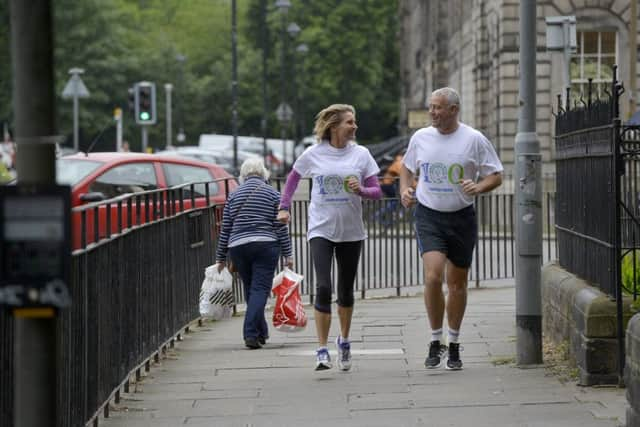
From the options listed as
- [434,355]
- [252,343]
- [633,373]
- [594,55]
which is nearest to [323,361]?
[434,355]

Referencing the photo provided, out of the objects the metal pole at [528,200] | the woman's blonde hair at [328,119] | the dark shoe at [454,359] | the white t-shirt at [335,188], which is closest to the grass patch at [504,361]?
the metal pole at [528,200]

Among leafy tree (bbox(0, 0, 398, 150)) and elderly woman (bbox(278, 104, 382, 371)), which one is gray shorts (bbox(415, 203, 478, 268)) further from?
leafy tree (bbox(0, 0, 398, 150))

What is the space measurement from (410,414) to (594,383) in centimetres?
122

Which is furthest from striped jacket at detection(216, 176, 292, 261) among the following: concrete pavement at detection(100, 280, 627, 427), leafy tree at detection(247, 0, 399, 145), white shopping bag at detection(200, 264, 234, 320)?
leafy tree at detection(247, 0, 399, 145)

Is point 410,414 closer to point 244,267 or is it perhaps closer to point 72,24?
point 244,267

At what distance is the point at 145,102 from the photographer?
39.9 m

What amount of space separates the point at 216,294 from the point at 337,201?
2.27m

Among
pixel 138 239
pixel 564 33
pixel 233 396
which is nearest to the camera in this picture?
pixel 233 396

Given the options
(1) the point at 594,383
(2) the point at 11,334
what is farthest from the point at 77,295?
(1) the point at 594,383

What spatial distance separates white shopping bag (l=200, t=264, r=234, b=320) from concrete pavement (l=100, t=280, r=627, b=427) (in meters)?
0.31

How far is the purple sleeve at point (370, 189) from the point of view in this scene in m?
10.2

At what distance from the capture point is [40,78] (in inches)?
173

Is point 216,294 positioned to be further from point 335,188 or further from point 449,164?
point 449,164

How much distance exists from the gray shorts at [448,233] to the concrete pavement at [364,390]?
775 mm
